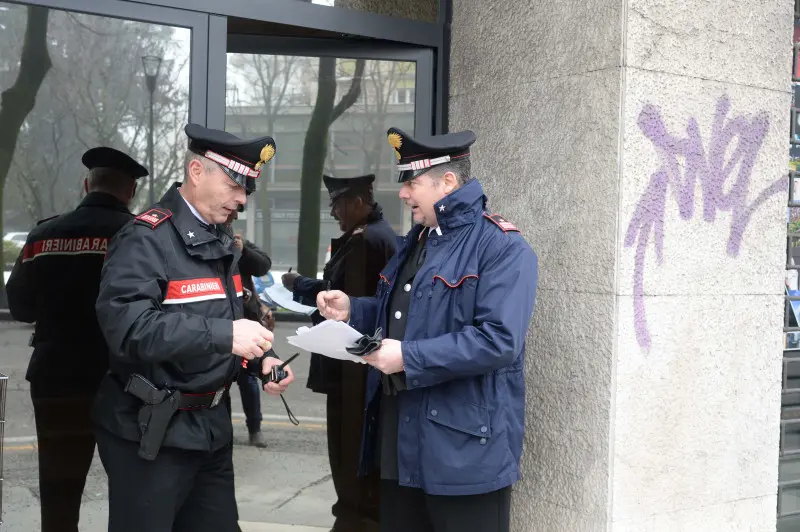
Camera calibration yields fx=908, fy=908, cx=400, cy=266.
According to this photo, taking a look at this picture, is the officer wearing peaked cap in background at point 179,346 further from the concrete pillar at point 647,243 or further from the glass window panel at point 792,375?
the glass window panel at point 792,375

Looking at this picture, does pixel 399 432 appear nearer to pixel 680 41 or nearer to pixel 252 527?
pixel 252 527

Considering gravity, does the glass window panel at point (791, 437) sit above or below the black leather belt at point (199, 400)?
below

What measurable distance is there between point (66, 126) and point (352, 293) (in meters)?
1.44

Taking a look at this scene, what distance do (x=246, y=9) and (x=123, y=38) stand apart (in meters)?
0.48

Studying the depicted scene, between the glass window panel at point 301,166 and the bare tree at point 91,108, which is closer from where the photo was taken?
the bare tree at point 91,108

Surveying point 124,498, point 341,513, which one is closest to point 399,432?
point 124,498

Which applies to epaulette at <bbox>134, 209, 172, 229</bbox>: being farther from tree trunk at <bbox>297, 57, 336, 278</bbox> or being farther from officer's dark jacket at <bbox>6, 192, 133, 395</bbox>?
tree trunk at <bbox>297, 57, 336, 278</bbox>

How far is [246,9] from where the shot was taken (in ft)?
11.6

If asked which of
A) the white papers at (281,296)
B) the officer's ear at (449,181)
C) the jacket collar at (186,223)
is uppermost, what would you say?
the officer's ear at (449,181)

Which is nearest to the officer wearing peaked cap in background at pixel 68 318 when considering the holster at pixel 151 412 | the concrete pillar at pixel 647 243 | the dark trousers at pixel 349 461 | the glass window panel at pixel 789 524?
the holster at pixel 151 412

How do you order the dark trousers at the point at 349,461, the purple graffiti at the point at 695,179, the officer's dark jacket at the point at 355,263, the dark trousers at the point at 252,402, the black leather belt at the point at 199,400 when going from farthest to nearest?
the dark trousers at the point at 349,461 → the officer's dark jacket at the point at 355,263 → the dark trousers at the point at 252,402 → the purple graffiti at the point at 695,179 → the black leather belt at the point at 199,400

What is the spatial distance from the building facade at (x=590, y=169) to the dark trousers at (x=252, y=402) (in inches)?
21.9

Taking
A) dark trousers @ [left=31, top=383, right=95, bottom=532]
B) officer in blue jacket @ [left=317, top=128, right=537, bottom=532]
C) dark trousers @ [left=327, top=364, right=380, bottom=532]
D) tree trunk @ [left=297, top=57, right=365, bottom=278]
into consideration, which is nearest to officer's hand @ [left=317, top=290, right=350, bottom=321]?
officer in blue jacket @ [left=317, top=128, right=537, bottom=532]

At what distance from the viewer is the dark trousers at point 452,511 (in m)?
2.91
